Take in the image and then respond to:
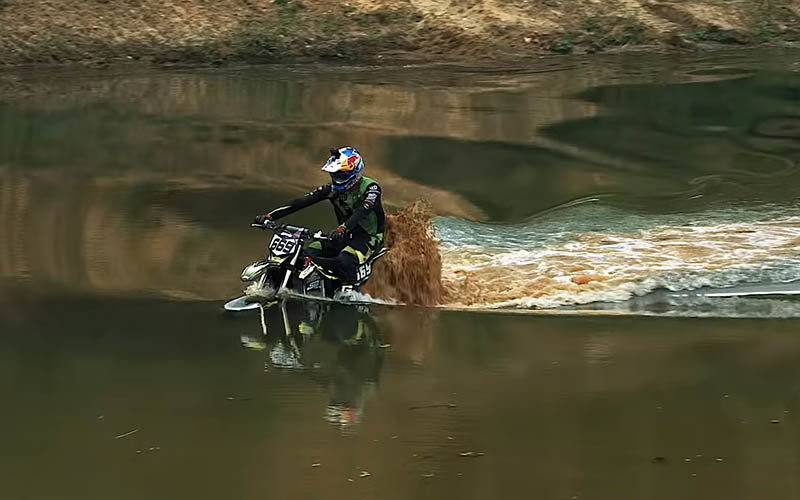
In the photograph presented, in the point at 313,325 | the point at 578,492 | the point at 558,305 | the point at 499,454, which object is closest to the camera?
the point at 578,492

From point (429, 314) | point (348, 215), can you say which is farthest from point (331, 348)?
point (348, 215)

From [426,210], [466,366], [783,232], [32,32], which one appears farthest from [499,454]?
[32,32]

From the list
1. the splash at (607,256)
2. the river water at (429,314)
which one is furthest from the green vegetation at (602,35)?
the splash at (607,256)

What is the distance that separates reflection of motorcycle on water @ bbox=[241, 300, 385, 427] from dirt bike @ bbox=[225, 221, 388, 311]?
153 millimetres

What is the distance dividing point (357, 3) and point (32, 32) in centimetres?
925

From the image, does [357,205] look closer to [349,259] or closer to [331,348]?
[349,259]

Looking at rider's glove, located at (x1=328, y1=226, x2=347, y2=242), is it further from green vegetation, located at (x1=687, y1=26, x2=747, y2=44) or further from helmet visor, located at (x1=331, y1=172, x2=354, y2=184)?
green vegetation, located at (x1=687, y1=26, x2=747, y2=44)

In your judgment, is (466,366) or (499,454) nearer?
(499,454)

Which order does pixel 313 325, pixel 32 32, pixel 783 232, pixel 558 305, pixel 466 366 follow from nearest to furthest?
1. pixel 466 366
2. pixel 313 325
3. pixel 558 305
4. pixel 783 232
5. pixel 32 32

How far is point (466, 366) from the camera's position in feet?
35.4

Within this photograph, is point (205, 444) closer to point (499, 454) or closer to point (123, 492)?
point (123, 492)

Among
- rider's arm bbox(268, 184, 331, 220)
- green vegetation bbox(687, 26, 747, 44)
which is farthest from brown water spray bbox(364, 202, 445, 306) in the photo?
green vegetation bbox(687, 26, 747, 44)

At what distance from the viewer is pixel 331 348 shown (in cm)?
1152

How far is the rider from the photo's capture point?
1256 cm
